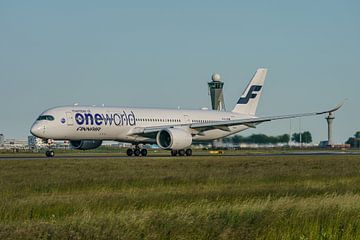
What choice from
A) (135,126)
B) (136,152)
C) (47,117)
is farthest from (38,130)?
(136,152)

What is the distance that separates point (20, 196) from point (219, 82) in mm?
127151

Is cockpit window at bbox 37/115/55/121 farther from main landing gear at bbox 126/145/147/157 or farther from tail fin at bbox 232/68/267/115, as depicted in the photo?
tail fin at bbox 232/68/267/115

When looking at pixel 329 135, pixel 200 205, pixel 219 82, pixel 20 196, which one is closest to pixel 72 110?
pixel 20 196

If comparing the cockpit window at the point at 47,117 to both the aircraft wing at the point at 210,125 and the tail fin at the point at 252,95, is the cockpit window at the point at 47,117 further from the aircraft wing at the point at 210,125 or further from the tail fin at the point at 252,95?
the tail fin at the point at 252,95

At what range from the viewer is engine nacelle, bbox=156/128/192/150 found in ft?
205

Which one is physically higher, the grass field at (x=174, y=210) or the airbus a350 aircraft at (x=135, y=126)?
the airbus a350 aircraft at (x=135, y=126)

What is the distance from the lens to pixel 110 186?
2547 cm

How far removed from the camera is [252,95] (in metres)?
79.5

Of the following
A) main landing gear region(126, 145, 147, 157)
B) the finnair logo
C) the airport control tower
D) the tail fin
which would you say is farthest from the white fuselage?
the airport control tower

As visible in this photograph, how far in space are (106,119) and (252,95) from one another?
2345cm

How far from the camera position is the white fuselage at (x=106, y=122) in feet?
193

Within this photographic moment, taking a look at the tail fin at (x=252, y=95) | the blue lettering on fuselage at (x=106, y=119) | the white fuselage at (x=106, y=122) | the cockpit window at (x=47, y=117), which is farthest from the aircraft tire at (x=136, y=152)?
the tail fin at (x=252, y=95)

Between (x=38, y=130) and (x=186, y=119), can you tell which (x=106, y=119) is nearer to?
(x=38, y=130)

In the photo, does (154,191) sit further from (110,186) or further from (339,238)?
(339,238)
